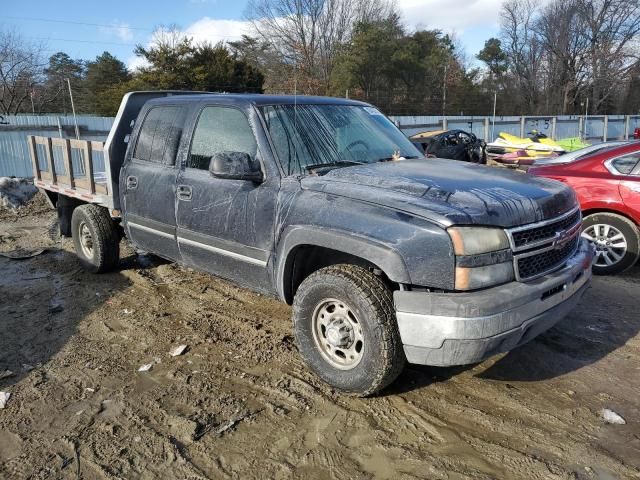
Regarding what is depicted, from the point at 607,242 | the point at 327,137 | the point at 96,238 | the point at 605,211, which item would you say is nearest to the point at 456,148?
the point at 605,211

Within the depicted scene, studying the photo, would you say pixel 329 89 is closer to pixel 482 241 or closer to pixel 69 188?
pixel 69 188

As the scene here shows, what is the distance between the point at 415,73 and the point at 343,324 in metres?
37.6

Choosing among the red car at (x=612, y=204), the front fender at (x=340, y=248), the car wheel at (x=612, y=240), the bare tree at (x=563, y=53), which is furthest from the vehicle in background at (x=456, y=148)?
the bare tree at (x=563, y=53)

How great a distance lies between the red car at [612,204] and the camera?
222 inches

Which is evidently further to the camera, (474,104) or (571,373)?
(474,104)

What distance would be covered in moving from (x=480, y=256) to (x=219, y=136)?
236cm

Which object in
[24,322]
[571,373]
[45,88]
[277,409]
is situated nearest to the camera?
[277,409]

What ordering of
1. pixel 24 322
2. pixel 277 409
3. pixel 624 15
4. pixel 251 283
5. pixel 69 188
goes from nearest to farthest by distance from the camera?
pixel 277 409 → pixel 251 283 → pixel 24 322 → pixel 69 188 → pixel 624 15

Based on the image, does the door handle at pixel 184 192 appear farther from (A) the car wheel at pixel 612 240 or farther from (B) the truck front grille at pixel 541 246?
(A) the car wheel at pixel 612 240

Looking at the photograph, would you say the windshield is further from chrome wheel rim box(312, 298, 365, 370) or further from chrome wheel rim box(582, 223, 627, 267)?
chrome wheel rim box(582, 223, 627, 267)

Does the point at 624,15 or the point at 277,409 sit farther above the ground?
the point at 624,15

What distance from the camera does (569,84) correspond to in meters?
48.2

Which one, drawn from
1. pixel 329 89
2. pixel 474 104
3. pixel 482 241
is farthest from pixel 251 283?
pixel 474 104

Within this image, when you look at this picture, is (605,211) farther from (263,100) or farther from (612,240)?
(263,100)
